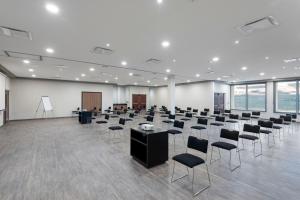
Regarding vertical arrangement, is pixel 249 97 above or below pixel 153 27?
below

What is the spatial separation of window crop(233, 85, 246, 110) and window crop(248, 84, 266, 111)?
548 mm

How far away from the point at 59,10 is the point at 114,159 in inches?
141

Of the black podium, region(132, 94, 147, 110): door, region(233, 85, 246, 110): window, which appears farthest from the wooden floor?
region(132, 94, 147, 110): door

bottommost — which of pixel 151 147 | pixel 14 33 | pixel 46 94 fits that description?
pixel 151 147

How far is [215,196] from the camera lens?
102 inches

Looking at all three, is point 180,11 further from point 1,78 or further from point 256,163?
point 1,78

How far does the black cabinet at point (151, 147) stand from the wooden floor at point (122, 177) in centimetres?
16

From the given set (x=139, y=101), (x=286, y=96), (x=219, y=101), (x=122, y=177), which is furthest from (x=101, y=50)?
(x=139, y=101)

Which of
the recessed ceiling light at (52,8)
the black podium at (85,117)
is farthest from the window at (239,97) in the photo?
the recessed ceiling light at (52,8)

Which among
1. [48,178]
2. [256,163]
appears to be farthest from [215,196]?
[48,178]

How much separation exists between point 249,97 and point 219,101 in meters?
2.52

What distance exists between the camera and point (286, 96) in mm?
11766

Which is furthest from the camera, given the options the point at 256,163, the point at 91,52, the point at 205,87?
the point at 205,87

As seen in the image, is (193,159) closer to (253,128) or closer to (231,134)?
Result: (231,134)
